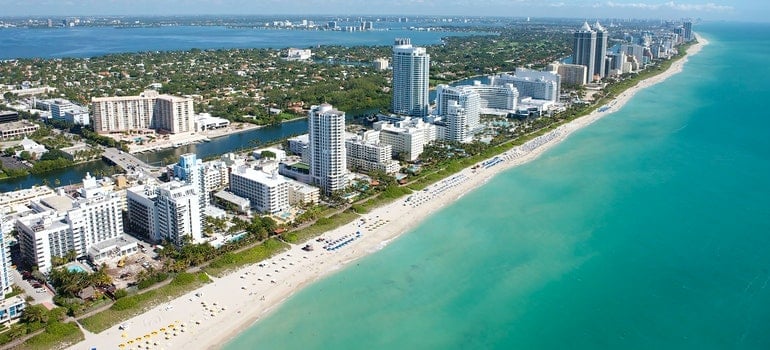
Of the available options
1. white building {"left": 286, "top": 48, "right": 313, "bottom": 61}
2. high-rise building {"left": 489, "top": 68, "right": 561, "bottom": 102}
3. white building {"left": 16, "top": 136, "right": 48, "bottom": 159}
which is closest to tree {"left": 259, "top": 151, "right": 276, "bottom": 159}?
white building {"left": 16, "top": 136, "right": 48, "bottom": 159}

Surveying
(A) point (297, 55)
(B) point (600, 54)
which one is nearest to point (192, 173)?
(B) point (600, 54)

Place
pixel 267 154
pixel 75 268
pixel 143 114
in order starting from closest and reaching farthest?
pixel 75 268 → pixel 267 154 → pixel 143 114

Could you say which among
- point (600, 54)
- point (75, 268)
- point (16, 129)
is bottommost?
point (75, 268)

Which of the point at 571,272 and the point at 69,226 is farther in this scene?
the point at 571,272

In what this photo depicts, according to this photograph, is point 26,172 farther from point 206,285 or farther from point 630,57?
point 630,57

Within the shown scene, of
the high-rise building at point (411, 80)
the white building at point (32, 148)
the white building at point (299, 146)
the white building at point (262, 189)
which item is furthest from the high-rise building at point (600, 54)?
the white building at point (32, 148)

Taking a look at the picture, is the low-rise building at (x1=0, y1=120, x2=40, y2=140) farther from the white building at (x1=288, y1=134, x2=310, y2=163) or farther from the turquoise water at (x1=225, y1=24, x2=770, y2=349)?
the turquoise water at (x1=225, y1=24, x2=770, y2=349)

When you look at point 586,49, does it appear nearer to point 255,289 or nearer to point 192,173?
point 192,173

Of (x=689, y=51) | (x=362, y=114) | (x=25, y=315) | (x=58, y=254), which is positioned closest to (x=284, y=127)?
(x=362, y=114)
